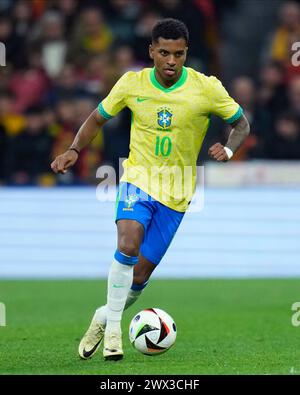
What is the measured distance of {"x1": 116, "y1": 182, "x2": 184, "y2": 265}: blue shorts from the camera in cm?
834

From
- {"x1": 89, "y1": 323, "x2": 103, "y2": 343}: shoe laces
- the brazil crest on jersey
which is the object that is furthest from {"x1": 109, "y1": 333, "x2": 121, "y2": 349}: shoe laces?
the brazil crest on jersey

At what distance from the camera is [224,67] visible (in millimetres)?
18062

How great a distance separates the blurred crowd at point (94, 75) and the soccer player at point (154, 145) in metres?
7.24

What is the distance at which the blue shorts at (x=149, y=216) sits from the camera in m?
8.34

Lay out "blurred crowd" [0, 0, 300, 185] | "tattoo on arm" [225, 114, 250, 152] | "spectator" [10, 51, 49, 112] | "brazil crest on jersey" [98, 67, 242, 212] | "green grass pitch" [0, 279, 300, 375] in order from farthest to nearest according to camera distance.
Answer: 1. "spectator" [10, 51, 49, 112]
2. "blurred crowd" [0, 0, 300, 185]
3. "tattoo on arm" [225, 114, 250, 152]
4. "brazil crest on jersey" [98, 67, 242, 212]
5. "green grass pitch" [0, 279, 300, 375]

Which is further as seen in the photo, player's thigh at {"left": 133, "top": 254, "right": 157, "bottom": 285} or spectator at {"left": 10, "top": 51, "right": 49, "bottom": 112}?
spectator at {"left": 10, "top": 51, "right": 49, "bottom": 112}

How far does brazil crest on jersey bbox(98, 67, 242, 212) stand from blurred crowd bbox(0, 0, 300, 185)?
23.8ft

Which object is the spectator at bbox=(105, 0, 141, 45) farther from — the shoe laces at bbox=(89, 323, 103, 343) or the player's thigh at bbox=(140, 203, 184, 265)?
the shoe laces at bbox=(89, 323, 103, 343)

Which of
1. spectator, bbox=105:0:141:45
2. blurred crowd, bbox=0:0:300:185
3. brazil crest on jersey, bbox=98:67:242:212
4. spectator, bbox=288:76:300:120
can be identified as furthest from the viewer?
spectator, bbox=105:0:141:45

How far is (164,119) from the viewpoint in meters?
8.44

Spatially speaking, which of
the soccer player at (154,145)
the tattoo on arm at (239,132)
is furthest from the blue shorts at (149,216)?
the tattoo on arm at (239,132)
